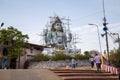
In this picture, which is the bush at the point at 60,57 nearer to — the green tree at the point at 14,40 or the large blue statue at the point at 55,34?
the green tree at the point at 14,40

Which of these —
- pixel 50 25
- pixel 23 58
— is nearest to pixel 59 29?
pixel 50 25

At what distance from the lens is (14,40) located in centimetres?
4122

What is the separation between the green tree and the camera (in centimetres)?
3988

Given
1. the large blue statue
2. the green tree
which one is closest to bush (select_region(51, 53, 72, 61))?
the green tree

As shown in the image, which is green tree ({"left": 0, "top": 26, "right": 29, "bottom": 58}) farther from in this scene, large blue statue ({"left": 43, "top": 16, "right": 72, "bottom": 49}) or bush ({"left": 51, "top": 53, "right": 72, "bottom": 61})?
large blue statue ({"left": 43, "top": 16, "right": 72, "bottom": 49})

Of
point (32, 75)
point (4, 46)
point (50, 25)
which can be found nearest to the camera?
point (32, 75)

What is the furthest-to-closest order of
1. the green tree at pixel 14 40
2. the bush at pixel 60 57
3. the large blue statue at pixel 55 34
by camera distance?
1. the large blue statue at pixel 55 34
2. the bush at pixel 60 57
3. the green tree at pixel 14 40

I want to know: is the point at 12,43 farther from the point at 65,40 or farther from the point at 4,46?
the point at 65,40

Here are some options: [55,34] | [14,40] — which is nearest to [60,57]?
[14,40]

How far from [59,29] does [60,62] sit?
1914 cm

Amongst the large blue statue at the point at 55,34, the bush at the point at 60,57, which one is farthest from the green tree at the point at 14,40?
the large blue statue at the point at 55,34

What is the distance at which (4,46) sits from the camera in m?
43.3

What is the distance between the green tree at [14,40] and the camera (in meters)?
39.9

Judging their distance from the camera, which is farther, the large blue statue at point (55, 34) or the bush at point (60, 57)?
the large blue statue at point (55, 34)
